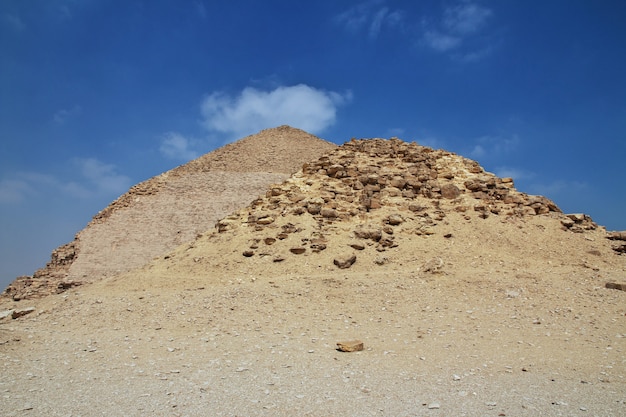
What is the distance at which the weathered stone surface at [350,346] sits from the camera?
687 centimetres

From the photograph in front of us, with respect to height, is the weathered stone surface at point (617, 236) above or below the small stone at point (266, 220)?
above

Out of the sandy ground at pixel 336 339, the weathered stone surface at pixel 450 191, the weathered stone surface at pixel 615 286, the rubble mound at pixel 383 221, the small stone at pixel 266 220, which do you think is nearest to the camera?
the sandy ground at pixel 336 339

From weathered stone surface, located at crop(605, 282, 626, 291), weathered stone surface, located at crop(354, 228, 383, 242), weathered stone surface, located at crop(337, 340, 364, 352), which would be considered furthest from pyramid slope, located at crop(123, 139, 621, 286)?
weathered stone surface, located at crop(337, 340, 364, 352)

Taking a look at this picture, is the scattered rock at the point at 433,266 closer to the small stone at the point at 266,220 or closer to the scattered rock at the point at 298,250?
the scattered rock at the point at 298,250

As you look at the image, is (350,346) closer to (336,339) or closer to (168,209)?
(336,339)

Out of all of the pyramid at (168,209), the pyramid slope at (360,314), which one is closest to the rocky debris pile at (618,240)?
the pyramid slope at (360,314)

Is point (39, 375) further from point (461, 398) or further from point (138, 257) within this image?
point (138, 257)

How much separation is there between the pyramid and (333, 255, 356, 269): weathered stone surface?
30.0 ft

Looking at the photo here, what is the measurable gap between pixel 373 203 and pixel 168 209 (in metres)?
12.8

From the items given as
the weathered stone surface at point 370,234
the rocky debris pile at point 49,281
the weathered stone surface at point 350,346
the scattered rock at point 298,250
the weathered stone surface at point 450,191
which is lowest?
the weathered stone surface at point 350,346

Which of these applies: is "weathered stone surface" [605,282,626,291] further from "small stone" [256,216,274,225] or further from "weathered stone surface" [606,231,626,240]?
"small stone" [256,216,274,225]

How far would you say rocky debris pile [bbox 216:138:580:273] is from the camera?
1223 centimetres

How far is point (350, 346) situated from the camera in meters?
6.89

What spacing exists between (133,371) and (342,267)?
587 cm
